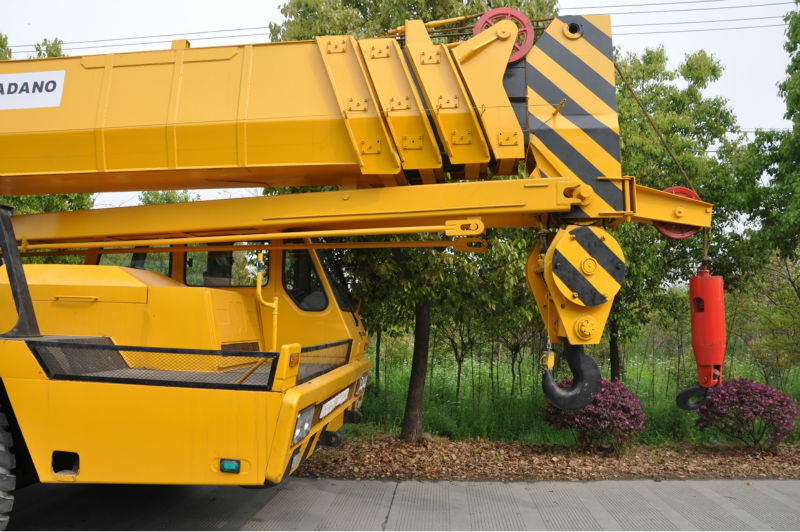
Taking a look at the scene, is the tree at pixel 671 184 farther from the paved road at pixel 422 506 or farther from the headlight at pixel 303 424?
the headlight at pixel 303 424

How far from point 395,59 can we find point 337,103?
1.89 ft

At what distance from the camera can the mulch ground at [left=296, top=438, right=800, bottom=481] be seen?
5695 millimetres

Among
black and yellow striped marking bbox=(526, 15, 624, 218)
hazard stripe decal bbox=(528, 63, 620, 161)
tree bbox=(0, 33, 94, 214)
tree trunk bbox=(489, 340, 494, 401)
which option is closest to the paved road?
black and yellow striped marking bbox=(526, 15, 624, 218)

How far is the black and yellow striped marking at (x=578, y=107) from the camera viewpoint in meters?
4.04

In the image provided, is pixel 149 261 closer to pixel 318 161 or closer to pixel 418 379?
pixel 318 161

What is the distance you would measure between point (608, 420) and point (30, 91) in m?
6.56

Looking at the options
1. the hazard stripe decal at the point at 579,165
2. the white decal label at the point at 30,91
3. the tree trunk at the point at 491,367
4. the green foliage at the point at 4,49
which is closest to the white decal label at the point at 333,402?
the hazard stripe decal at the point at 579,165

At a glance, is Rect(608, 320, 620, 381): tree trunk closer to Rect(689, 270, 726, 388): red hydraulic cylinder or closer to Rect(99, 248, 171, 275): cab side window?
Rect(689, 270, 726, 388): red hydraulic cylinder

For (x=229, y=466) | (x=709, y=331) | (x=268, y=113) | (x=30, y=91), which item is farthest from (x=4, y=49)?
(x=709, y=331)

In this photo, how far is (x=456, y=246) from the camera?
4750mm

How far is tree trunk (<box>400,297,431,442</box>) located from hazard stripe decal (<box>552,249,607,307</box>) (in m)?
3.06

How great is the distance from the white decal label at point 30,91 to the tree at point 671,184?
21.4 ft

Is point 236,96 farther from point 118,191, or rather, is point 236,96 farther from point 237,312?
point 237,312

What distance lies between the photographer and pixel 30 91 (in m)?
4.26
